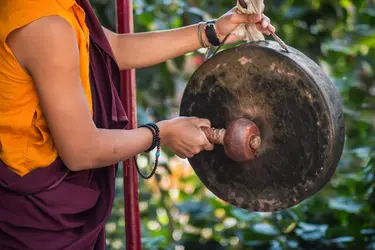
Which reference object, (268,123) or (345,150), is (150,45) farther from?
(345,150)

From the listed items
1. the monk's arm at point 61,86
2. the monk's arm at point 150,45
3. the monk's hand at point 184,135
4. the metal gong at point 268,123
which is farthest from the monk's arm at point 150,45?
the monk's arm at point 61,86

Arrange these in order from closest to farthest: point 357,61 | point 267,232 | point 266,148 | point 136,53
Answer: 1. point 266,148
2. point 136,53
3. point 267,232
4. point 357,61

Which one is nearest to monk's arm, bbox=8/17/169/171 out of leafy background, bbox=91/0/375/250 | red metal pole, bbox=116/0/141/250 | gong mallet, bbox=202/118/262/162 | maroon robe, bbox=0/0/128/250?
maroon robe, bbox=0/0/128/250

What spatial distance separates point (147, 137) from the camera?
195 cm

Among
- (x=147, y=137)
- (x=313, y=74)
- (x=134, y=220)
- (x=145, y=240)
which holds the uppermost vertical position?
(x=313, y=74)

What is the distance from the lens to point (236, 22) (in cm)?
219

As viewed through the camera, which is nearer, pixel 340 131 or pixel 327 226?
pixel 340 131

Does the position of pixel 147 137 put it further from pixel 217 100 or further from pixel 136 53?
pixel 136 53

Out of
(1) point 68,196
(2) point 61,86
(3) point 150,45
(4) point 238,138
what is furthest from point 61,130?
(3) point 150,45

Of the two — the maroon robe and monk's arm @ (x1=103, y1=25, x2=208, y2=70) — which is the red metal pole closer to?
monk's arm @ (x1=103, y1=25, x2=208, y2=70)

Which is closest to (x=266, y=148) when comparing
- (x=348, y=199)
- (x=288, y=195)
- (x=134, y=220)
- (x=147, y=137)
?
(x=288, y=195)

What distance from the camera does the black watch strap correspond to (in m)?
2.26

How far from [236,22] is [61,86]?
603mm

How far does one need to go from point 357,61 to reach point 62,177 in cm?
203
